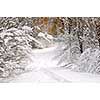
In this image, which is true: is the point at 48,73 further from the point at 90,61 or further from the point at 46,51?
the point at 90,61

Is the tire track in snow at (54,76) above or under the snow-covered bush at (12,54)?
under

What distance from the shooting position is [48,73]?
9.18 feet

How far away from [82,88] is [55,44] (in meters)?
0.51

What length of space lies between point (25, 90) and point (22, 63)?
0.87 ft

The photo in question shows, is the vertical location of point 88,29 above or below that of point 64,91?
above

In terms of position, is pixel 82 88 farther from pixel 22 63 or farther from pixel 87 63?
pixel 22 63

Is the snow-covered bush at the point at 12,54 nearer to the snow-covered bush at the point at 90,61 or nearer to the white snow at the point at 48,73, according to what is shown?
the white snow at the point at 48,73

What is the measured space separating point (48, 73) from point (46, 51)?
0.22m

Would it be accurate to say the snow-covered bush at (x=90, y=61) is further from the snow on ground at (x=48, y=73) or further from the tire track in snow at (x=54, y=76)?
the tire track in snow at (x=54, y=76)

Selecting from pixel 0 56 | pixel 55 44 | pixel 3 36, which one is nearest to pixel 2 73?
pixel 0 56

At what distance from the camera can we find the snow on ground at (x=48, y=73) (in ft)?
9.12

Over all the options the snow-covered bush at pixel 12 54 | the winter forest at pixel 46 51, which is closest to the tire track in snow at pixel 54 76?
the winter forest at pixel 46 51
